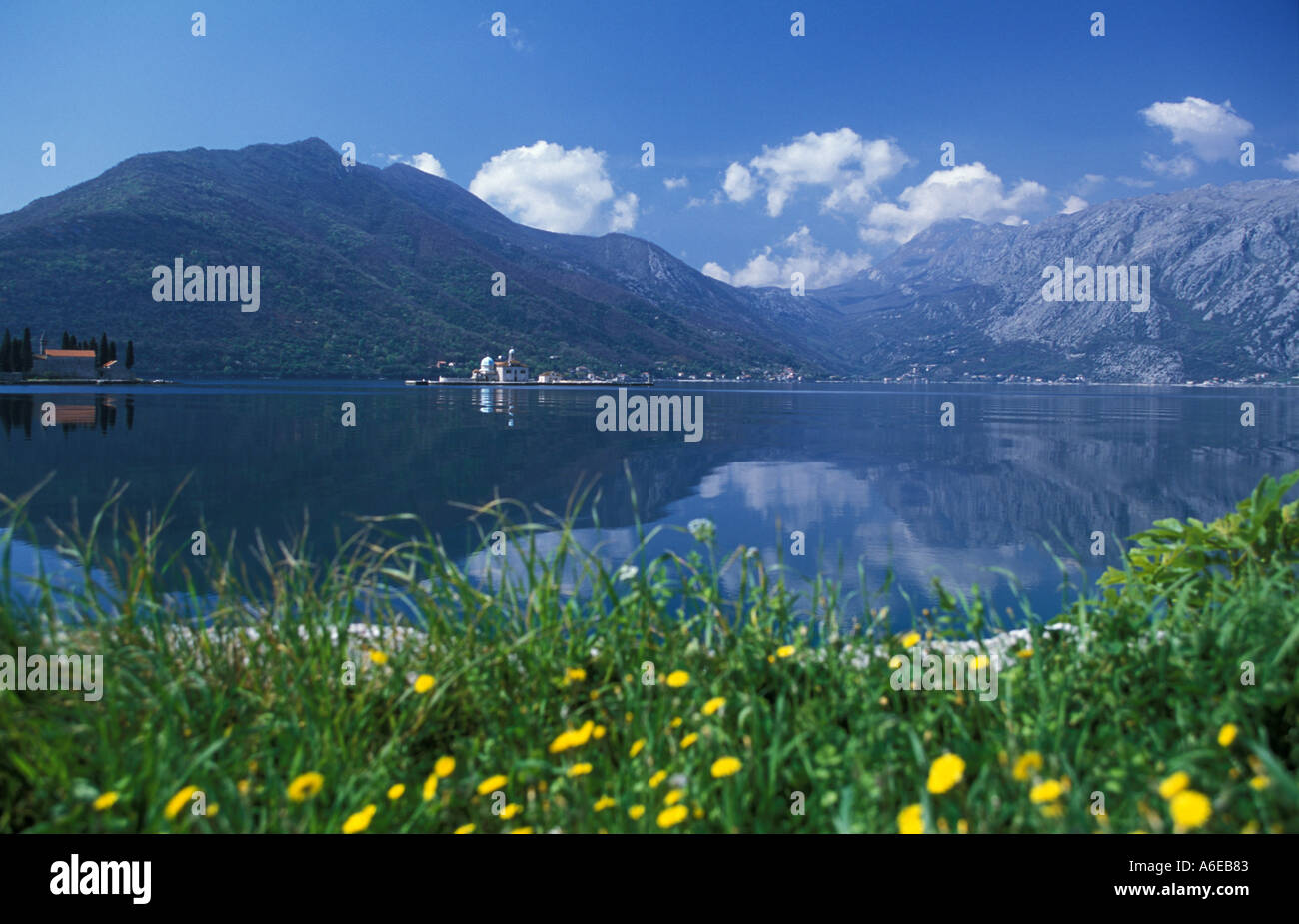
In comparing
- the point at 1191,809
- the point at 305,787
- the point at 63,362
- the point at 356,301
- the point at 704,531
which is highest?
the point at 356,301

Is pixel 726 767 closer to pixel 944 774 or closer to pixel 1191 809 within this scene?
pixel 944 774

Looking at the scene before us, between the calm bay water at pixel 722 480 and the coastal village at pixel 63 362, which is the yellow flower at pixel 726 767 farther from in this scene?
the coastal village at pixel 63 362

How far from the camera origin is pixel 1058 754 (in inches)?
75.4

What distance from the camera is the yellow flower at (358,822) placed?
69.1 inches

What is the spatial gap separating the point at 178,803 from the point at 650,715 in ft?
4.39


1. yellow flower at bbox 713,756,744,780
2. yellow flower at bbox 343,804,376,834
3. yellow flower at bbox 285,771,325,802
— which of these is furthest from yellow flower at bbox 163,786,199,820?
yellow flower at bbox 713,756,744,780

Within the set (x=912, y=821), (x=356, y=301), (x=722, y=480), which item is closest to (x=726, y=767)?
(x=912, y=821)

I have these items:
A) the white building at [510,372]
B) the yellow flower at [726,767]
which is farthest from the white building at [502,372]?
the yellow flower at [726,767]

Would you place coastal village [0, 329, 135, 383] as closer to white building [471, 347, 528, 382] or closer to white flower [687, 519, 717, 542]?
white building [471, 347, 528, 382]

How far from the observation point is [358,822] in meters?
1.75

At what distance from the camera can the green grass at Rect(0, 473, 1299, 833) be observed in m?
1.86

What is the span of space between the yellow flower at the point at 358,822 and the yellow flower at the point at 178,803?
0.40 metres
